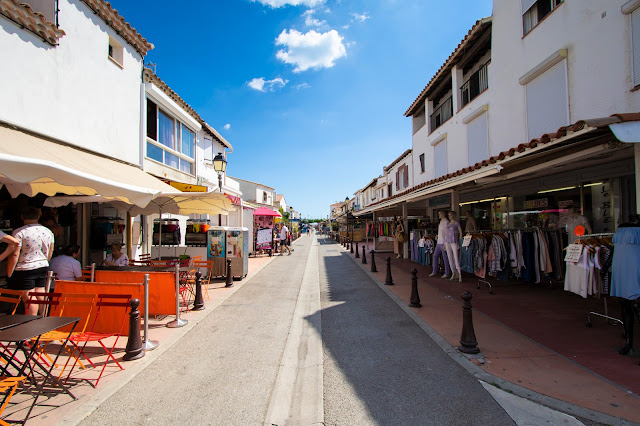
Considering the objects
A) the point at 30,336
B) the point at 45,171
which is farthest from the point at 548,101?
the point at 30,336

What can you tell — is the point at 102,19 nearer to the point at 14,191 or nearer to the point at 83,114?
the point at 83,114

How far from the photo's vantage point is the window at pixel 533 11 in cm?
817

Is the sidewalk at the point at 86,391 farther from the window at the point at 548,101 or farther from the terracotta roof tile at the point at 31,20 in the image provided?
the window at the point at 548,101

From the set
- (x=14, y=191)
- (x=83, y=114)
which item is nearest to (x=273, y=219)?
(x=83, y=114)

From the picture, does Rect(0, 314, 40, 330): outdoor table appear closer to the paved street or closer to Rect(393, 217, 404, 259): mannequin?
the paved street

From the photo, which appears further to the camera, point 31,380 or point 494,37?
point 494,37

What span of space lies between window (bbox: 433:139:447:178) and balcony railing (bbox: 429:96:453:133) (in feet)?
3.49

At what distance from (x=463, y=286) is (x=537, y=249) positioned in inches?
82.1

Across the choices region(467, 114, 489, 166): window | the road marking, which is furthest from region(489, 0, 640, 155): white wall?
the road marking

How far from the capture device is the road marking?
9.93 feet

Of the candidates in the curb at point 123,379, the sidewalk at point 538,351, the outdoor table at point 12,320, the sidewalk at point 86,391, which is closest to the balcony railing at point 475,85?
the sidewalk at point 538,351

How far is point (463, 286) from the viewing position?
838cm

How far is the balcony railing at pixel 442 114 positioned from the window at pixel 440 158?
3.49 ft

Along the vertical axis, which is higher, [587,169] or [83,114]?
[83,114]
